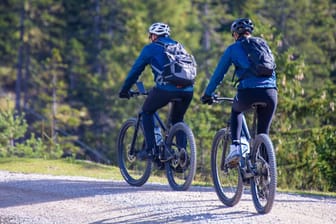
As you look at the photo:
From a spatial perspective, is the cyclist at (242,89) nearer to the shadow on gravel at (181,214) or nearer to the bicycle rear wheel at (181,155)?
the shadow on gravel at (181,214)

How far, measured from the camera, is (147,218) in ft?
31.0

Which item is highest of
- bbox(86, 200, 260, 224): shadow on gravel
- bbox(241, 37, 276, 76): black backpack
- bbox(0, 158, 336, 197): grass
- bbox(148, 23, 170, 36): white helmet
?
bbox(148, 23, 170, 36): white helmet

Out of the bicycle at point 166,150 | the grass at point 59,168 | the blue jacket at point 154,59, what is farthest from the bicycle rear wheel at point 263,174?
the grass at point 59,168

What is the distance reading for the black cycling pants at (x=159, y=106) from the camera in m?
11.4

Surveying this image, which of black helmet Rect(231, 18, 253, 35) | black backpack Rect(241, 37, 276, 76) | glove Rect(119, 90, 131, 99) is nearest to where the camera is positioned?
black backpack Rect(241, 37, 276, 76)

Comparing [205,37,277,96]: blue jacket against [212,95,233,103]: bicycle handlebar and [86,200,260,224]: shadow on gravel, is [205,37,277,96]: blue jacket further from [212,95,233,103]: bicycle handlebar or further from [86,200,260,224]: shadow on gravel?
[86,200,260,224]: shadow on gravel

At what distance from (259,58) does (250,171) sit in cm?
126

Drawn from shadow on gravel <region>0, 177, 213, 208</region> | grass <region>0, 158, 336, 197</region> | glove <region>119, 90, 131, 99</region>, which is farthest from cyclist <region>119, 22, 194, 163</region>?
grass <region>0, 158, 336, 197</region>

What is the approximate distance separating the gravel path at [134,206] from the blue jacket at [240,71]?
4.60 ft

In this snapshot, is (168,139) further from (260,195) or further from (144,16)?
(144,16)

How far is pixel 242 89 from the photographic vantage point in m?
9.78

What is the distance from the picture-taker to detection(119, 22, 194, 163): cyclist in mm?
11359

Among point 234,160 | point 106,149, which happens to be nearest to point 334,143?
point 234,160

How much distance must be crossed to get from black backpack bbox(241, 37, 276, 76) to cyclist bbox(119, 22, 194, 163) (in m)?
1.74
